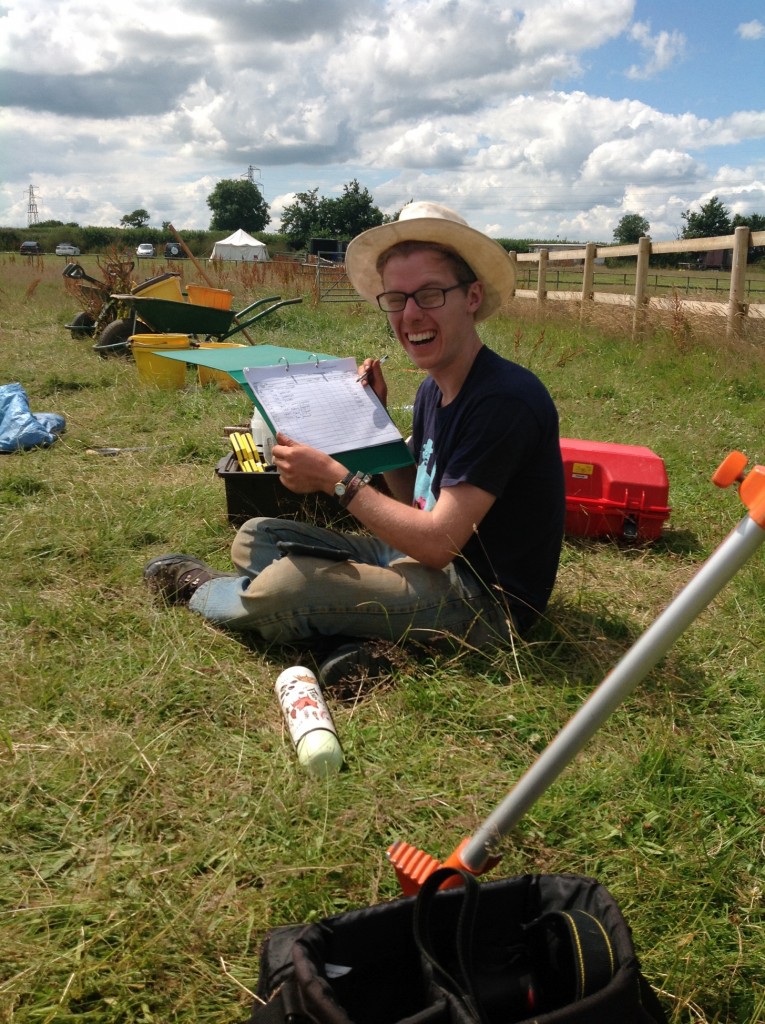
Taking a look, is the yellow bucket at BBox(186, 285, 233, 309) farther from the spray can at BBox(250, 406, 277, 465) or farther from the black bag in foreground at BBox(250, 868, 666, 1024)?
the black bag in foreground at BBox(250, 868, 666, 1024)

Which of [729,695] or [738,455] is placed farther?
[729,695]

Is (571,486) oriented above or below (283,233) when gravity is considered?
below

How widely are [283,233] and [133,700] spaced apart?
73891mm

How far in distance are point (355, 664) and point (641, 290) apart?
A: 8.36 meters

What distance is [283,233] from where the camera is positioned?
7119 centimetres

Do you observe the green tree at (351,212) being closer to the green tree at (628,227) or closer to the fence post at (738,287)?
the green tree at (628,227)

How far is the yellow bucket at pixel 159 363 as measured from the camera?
707 centimetres

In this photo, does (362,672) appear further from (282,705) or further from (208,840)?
(208,840)

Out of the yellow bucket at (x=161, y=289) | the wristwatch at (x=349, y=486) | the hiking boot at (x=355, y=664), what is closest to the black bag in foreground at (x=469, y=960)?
the hiking boot at (x=355, y=664)

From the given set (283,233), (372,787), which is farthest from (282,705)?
(283,233)

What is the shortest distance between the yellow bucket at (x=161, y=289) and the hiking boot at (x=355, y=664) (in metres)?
6.83

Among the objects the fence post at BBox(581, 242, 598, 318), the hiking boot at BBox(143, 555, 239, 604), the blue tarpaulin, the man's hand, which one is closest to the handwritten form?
the man's hand

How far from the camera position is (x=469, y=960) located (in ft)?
3.91

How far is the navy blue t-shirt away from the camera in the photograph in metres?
2.30
